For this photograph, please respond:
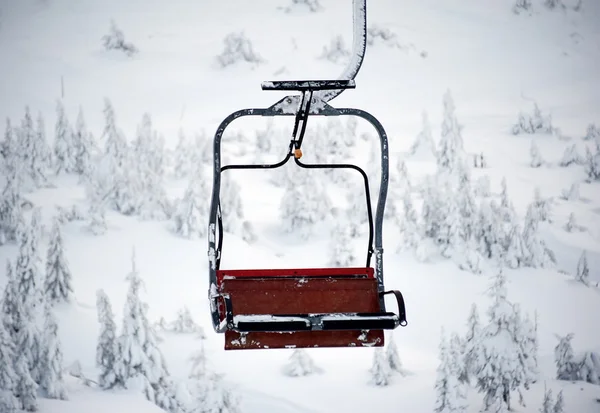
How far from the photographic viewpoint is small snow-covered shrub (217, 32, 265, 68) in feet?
95.0

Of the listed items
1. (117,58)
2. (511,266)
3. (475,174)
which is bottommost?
(511,266)

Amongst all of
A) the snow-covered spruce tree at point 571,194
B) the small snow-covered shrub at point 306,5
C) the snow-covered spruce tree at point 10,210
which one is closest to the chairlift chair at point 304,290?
the snow-covered spruce tree at point 10,210

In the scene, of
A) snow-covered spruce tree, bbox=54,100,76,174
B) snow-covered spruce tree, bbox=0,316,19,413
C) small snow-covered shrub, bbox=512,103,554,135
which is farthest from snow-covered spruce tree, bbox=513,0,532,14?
snow-covered spruce tree, bbox=0,316,19,413

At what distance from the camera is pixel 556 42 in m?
33.0

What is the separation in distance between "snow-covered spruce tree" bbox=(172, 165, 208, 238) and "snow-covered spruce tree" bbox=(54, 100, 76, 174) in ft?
12.4

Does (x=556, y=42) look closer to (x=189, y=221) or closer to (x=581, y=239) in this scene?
(x=581, y=239)

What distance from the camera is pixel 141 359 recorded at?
14.7 meters

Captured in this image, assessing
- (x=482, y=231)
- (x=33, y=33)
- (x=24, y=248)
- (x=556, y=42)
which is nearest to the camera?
(x=24, y=248)

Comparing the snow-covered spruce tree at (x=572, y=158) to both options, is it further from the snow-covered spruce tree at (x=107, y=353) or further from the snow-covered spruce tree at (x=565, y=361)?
the snow-covered spruce tree at (x=107, y=353)

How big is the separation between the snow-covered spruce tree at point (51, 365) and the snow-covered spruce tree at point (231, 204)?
668cm

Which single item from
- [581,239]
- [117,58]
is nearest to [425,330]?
[581,239]

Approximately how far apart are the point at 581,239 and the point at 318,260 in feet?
25.9

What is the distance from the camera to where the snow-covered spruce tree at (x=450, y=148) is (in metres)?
22.5

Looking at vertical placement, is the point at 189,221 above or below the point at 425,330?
above
